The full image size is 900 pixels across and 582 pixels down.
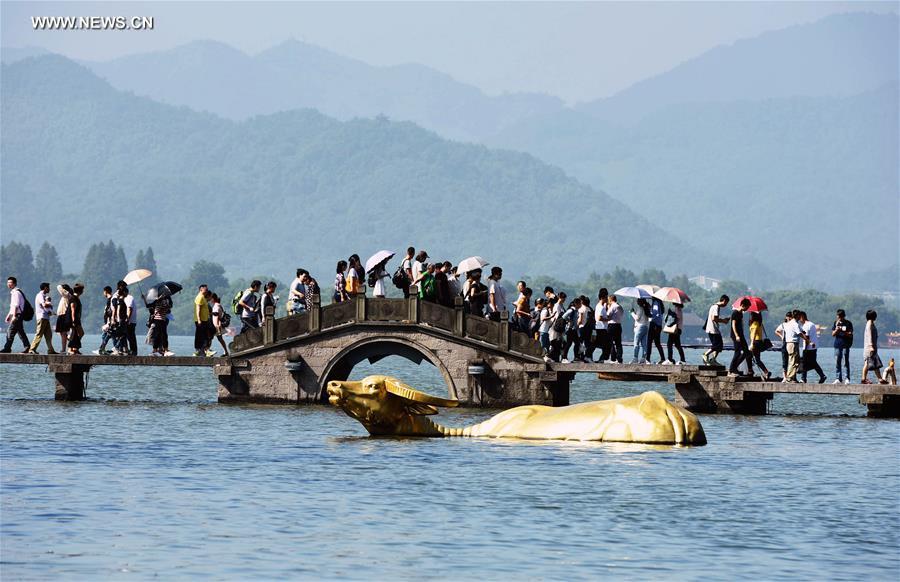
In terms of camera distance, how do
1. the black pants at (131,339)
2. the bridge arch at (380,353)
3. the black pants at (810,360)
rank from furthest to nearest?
the black pants at (131,339)
the bridge arch at (380,353)
the black pants at (810,360)

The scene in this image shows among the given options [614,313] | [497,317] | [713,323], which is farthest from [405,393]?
[713,323]

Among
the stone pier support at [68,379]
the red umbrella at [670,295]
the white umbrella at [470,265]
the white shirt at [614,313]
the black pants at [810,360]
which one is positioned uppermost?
the white umbrella at [470,265]

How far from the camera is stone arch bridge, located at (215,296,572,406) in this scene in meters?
A: 45.8

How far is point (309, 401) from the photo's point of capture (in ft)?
153

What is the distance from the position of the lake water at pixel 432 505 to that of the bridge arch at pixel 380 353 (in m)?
7.23

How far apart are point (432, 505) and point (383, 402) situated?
7167 mm

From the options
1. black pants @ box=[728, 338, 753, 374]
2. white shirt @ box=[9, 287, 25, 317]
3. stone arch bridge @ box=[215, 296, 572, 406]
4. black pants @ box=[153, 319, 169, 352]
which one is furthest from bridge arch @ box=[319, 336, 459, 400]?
white shirt @ box=[9, 287, 25, 317]

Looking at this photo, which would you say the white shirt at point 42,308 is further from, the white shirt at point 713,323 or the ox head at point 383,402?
the white shirt at point 713,323

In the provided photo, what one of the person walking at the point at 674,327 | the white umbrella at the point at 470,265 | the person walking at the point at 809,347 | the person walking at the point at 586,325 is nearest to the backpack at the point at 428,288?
the white umbrella at the point at 470,265

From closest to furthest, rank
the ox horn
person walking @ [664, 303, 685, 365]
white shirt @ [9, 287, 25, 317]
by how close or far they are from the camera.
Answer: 1. the ox horn
2. person walking @ [664, 303, 685, 365]
3. white shirt @ [9, 287, 25, 317]

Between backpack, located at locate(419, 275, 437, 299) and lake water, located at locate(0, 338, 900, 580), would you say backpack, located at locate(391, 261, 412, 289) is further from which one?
lake water, located at locate(0, 338, 900, 580)

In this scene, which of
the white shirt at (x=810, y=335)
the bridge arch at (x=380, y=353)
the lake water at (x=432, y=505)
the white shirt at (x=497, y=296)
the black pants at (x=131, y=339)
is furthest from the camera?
the black pants at (x=131, y=339)

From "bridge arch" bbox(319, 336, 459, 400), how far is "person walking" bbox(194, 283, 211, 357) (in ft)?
11.7

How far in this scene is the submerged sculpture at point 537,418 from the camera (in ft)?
103
